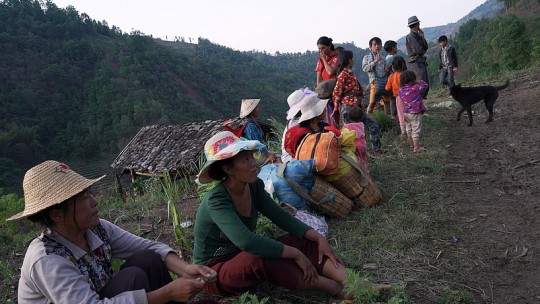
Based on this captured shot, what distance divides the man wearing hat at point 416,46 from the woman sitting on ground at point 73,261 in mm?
6154

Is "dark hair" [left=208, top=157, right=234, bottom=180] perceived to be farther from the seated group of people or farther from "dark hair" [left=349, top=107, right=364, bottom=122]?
"dark hair" [left=349, top=107, right=364, bottom=122]

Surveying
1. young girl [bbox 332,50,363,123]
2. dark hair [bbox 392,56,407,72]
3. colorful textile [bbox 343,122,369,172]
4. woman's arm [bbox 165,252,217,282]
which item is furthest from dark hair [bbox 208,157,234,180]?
dark hair [bbox 392,56,407,72]

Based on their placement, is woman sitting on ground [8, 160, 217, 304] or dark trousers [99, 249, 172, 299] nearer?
woman sitting on ground [8, 160, 217, 304]

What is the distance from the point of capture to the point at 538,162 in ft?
15.1

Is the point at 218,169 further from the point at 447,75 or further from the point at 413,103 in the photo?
the point at 447,75

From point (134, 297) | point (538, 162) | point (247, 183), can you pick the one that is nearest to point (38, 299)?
point (134, 297)

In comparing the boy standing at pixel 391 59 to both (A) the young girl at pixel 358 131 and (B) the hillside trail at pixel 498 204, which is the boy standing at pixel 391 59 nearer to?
(B) the hillside trail at pixel 498 204

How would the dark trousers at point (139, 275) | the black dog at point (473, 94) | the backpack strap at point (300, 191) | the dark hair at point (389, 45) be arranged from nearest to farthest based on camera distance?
Answer: the dark trousers at point (139, 275)
the backpack strap at point (300, 191)
the black dog at point (473, 94)
the dark hair at point (389, 45)

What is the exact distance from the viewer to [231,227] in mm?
2295

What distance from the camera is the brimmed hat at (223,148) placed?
7.90 feet

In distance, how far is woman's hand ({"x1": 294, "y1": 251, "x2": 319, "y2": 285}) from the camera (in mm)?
2282

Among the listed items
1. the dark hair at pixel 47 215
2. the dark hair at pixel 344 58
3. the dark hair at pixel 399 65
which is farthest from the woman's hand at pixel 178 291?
the dark hair at pixel 399 65

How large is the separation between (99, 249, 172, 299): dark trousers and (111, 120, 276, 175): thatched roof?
32.6 feet

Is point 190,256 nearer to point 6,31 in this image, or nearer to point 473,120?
point 473,120
